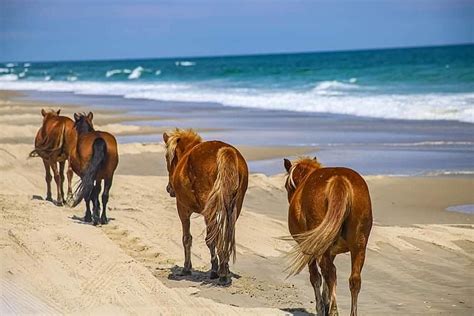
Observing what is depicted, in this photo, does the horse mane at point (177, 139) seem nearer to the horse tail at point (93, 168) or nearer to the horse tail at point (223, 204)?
the horse tail at point (223, 204)

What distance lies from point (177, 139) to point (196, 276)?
1.40 m

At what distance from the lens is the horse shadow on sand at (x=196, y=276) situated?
7889mm

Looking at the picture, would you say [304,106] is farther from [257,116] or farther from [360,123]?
[360,123]

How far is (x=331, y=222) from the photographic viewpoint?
236 inches

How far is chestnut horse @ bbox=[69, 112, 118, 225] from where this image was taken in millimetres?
10328

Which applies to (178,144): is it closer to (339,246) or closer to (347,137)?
(339,246)

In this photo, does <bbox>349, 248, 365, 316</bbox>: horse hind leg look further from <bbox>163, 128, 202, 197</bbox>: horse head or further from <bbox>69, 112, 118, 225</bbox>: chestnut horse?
<bbox>69, 112, 118, 225</bbox>: chestnut horse

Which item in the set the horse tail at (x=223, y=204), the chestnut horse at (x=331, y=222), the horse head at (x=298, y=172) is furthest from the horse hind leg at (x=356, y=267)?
the horse tail at (x=223, y=204)

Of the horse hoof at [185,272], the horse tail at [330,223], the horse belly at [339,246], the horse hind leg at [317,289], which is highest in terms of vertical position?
the horse tail at [330,223]

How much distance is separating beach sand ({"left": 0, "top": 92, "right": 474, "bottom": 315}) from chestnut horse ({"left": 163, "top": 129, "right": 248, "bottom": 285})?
0.31 meters

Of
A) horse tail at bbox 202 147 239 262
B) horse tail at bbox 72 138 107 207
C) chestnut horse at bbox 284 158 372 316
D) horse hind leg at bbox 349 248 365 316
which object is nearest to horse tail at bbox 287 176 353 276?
chestnut horse at bbox 284 158 372 316

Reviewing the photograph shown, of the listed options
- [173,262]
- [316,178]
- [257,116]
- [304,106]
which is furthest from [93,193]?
[304,106]

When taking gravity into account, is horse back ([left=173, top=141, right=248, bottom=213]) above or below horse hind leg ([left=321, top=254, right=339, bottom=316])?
above

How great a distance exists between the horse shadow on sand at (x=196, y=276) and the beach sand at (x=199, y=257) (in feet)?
0.05
